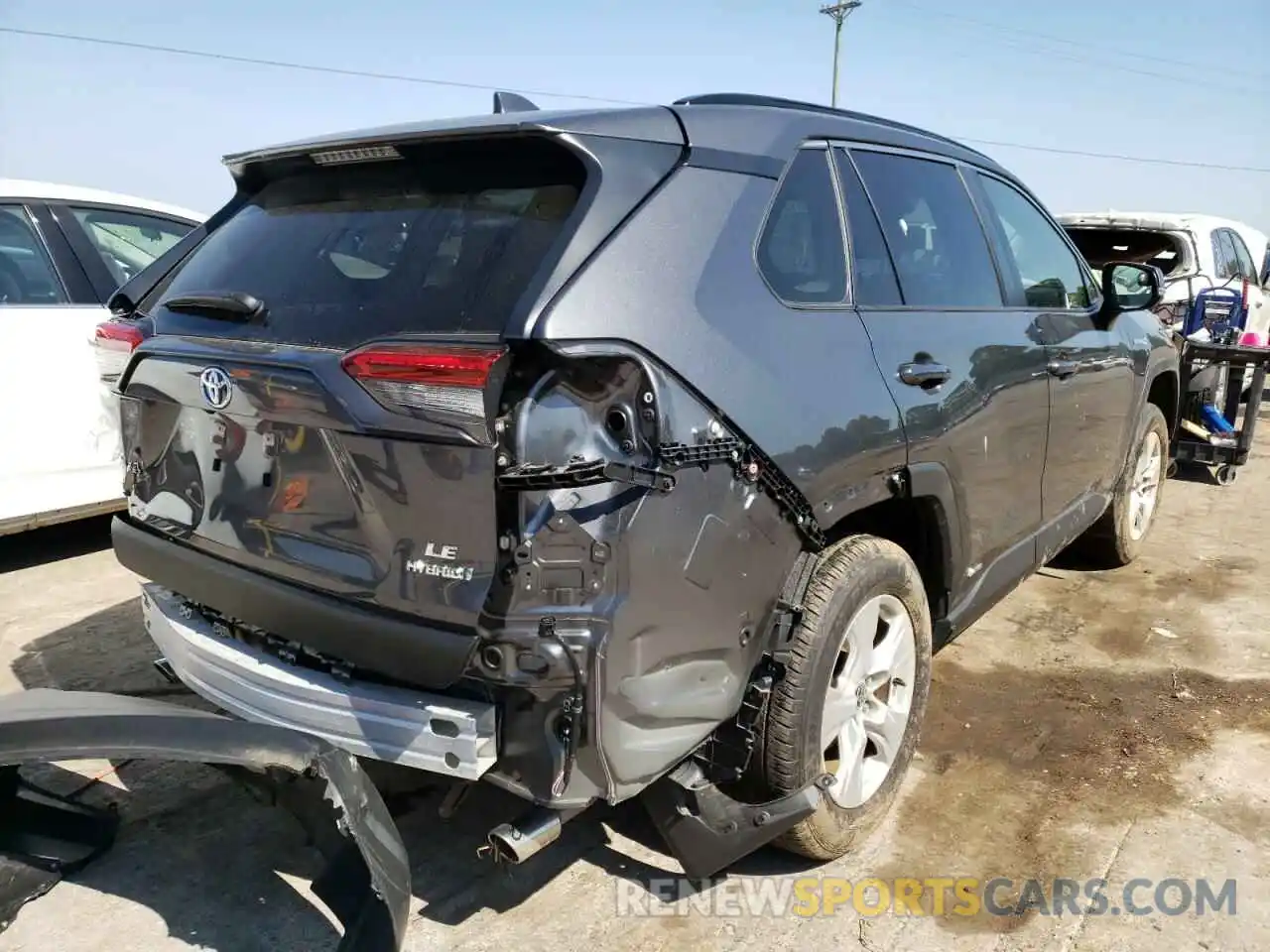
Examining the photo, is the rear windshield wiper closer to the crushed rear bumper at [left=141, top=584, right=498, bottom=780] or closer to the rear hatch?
the rear hatch

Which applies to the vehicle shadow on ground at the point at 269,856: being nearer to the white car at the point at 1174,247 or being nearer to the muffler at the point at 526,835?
the muffler at the point at 526,835

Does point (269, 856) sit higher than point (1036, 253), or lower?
lower

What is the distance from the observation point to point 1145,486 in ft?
18.1

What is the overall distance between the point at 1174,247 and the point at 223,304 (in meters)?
8.80

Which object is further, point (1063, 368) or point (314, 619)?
point (1063, 368)

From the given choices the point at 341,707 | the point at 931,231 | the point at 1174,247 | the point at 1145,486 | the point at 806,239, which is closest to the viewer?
the point at 341,707


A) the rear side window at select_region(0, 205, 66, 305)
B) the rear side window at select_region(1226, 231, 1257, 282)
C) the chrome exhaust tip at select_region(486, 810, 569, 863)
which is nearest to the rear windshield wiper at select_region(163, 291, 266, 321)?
the chrome exhaust tip at select_region(486, 810, 569, 863)

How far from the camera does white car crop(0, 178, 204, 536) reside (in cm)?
486

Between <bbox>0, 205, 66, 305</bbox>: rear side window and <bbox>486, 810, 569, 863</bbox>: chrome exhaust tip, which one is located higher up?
<bbox>0, 205, 66, 305</bbox>: rear side window

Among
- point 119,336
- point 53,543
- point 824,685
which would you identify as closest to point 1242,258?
point 824,685

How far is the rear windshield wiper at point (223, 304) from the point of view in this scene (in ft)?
7.92

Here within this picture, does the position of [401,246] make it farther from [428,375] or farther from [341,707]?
[341,707]

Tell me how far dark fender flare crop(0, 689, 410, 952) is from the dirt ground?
40cm

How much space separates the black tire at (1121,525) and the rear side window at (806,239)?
2886 millimetres
